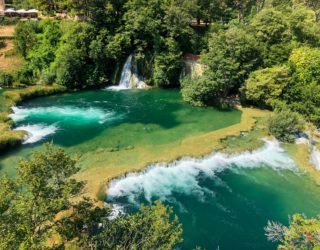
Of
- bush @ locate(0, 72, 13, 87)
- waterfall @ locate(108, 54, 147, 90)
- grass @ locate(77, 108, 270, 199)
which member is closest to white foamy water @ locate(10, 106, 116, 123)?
bush @ locate(0, 72, 13, 87)

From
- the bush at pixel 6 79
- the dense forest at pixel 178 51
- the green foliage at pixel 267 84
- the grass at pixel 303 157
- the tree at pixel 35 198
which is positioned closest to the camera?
the tree at pixel 35 198

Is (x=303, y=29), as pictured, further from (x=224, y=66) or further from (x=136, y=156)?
Answer: (x=136, y=156)

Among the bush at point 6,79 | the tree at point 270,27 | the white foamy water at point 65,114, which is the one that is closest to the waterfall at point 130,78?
the white foamy water at point 65,114

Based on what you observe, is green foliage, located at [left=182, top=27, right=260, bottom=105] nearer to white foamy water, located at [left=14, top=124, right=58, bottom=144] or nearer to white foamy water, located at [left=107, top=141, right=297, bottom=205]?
white foamy water, located at [left=107, top=141, right=297, bottom=205]

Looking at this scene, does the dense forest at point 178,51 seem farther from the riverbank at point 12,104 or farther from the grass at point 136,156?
the grass at point 136,156

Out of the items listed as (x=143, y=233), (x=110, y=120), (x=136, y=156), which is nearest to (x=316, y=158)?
(x=136, y=156)

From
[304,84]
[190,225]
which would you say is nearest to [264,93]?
[304,84]
